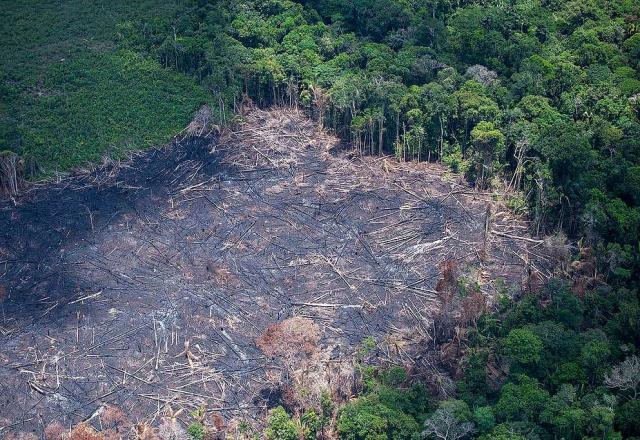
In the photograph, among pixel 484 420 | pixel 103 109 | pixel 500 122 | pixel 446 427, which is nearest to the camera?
pixel 446 427

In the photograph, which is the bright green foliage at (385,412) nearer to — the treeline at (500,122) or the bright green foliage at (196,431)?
the treeline at (500,122)

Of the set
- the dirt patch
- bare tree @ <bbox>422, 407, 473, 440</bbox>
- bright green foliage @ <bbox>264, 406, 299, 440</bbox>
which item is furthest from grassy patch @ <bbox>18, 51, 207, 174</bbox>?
bare tree @ <bbox>422, 407, 473, 440</bbox>

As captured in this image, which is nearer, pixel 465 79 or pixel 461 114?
pixel 461 114

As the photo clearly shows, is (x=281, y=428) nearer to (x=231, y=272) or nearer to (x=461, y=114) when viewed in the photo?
(x=231, y=272)

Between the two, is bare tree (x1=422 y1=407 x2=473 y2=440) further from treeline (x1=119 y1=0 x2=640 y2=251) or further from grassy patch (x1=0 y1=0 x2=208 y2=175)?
grassy patch (x1=0 y1=0 x2=208 y2=175)

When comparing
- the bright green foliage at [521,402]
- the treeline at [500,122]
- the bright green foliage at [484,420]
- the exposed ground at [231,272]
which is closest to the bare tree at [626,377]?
the treeline at [500,122]

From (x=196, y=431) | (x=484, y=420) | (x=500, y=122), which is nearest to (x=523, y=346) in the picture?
(x=484, y=420)
